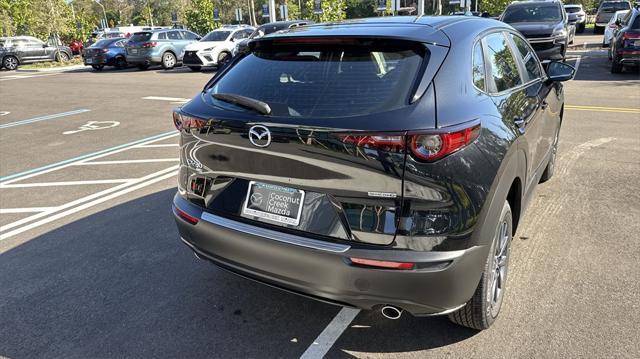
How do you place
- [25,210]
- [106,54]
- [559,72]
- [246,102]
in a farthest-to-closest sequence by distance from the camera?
[106,54] → [25,210] → [559,72] → [246,102]

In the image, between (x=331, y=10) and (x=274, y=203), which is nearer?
(x=274, y=203)

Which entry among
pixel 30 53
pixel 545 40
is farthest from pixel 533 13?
pixel 30 53

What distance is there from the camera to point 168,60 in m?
23.2

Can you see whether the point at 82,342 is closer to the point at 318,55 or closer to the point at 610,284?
the point at 318,55

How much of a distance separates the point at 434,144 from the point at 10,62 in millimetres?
32466

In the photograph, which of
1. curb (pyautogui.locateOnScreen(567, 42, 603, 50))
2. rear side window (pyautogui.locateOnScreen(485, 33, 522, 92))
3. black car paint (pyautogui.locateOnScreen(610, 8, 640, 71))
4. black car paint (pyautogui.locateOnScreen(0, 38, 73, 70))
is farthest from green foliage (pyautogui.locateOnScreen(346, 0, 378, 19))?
rear side window (pyautogui.locateOnScreen(485, 33, 522, 92))

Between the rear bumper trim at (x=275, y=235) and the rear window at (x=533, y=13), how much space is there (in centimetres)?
1529

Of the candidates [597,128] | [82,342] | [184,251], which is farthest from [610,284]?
[597,128]

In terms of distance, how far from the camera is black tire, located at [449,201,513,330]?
2715 mm

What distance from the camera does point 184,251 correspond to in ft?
13.4

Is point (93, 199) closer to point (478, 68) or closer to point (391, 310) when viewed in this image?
point (391, 310)

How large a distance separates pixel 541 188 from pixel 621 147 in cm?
221

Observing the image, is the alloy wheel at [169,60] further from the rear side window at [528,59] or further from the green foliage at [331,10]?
the rear side window at [528,59]

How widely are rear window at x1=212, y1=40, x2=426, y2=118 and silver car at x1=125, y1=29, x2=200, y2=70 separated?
2163 cm
